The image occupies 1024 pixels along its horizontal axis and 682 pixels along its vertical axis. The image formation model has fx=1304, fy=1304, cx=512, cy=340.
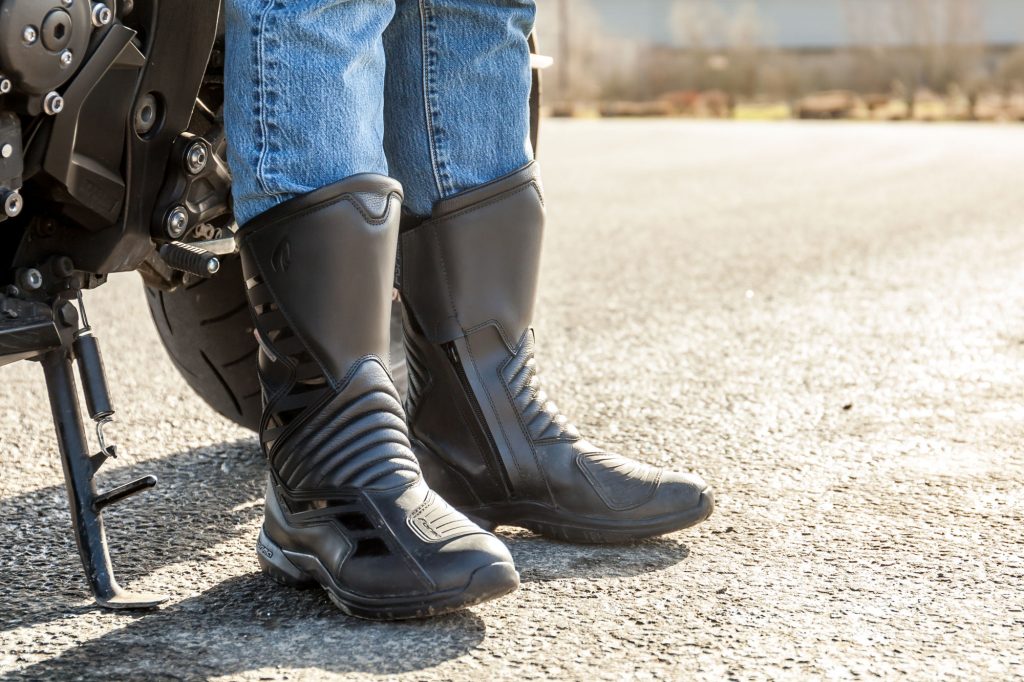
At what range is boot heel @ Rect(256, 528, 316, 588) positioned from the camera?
1.56m

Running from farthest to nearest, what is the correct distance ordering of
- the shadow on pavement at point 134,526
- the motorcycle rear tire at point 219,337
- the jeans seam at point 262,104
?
the motorcycle rear tire at point 219,337 < the shadow on pavement at point 134,526 < the jeans seam at point 262,104

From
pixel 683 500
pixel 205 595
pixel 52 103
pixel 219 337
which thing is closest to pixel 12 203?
pixel 52 103

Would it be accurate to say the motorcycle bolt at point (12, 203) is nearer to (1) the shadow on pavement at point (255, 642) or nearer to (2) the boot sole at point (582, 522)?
(1) the shadow on pavement at point (255, 642)

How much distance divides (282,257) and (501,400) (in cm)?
39

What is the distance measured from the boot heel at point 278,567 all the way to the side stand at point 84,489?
0.13 meters

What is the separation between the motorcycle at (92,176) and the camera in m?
1.44

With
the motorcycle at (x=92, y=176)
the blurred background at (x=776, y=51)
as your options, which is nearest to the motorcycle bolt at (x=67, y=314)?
the motorcycle at (x=92, y=176)

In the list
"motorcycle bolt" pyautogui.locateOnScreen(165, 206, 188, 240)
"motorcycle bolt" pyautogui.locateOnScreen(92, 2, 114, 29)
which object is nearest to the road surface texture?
"motorcycle bolt" pyautogui.locateOnScreen(165, 206, 188, 240)

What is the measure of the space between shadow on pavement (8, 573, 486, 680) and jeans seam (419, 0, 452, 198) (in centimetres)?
56

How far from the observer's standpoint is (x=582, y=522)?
1.73 meters

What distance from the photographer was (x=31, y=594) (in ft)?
5.13

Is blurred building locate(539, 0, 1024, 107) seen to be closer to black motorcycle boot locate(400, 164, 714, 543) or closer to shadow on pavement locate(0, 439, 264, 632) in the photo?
shadow on pavement locate(0, 439, 264, 632)

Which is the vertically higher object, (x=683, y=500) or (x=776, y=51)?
(x=776, y=51)

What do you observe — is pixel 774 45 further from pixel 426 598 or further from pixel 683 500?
pixel 426 598
